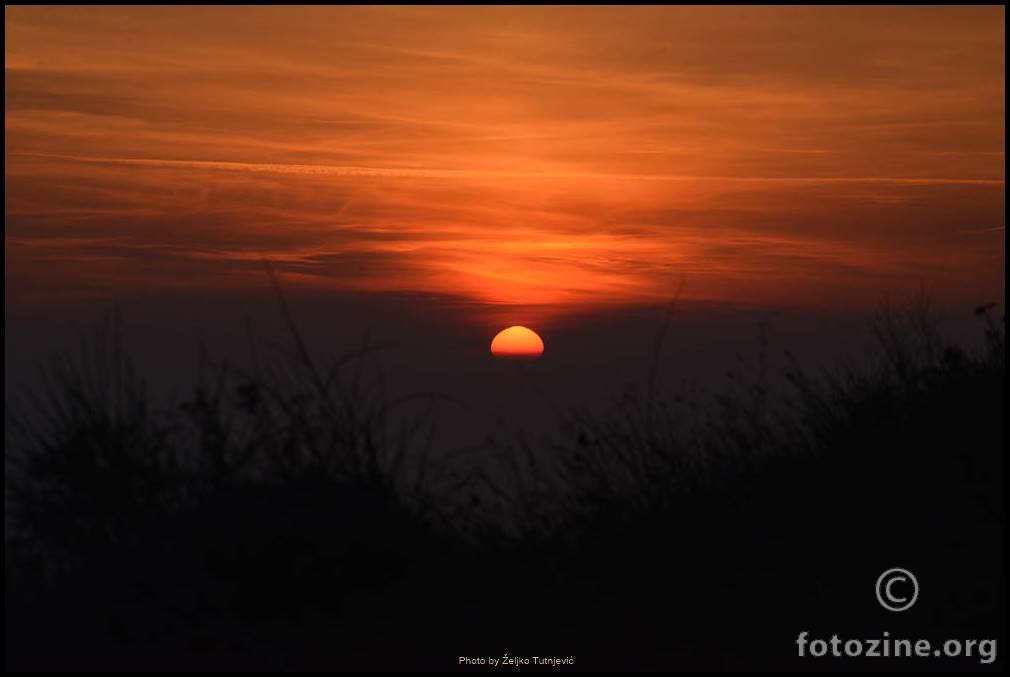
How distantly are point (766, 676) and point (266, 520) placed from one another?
2263 millimetres

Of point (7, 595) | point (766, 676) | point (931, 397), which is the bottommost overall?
point (766, 676)

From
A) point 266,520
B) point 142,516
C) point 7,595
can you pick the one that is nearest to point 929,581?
point 266,520

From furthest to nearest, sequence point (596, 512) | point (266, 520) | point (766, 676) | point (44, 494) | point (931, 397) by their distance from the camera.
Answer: point (931, 397) < point (596, 512) < point (44, 494) < point (266, 520) < point (766, 676)

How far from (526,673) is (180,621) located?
147 cm

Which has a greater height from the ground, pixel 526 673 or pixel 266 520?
pixel 266 520

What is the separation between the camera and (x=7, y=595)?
19.4 feet

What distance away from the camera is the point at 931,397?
8.18 m

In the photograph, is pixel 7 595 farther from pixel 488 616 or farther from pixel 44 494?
pixel 488 616

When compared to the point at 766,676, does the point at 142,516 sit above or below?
above

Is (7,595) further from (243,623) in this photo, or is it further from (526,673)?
(526,673)

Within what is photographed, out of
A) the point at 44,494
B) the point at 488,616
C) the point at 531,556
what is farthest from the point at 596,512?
the point at 44,494

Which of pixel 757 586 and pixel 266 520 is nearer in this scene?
pixel 266 520

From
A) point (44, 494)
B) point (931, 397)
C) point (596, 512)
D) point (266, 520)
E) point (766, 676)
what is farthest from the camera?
point (931, 397)

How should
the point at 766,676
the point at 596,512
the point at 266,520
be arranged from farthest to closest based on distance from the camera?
the point at 596,512, the point at 266,520, the point at 766,676
